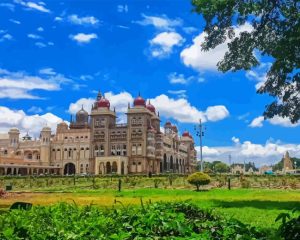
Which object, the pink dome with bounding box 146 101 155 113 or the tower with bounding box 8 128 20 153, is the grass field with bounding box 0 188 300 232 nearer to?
the pink dome with bounding box 146 101 155 113

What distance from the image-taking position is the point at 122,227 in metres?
3.38

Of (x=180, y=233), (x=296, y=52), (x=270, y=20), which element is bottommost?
(x=180, y=233)

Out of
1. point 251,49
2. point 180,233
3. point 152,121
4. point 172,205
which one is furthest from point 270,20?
point 152,121

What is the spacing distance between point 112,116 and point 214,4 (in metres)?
74.4

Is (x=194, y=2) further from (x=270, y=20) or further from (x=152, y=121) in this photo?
(x=152, y=121)

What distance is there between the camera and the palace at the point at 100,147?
286 feet

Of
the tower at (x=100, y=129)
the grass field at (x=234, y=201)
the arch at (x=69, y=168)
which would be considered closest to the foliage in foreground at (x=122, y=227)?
the grass field at (x=234, y=201)

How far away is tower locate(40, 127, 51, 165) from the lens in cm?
9931

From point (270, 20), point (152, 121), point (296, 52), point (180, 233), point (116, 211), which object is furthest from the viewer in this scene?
point (152, 121)

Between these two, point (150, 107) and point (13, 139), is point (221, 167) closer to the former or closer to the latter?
point (150, 107)

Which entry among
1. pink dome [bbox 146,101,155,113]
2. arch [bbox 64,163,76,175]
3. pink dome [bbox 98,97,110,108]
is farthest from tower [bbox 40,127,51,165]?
pink dome [bbox 146,101,155,113]

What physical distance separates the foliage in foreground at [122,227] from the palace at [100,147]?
80.9 metres

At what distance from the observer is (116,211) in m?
4.06

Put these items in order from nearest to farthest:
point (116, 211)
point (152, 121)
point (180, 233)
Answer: point (180, 233) → point (116, 211) → point (152, 121)
